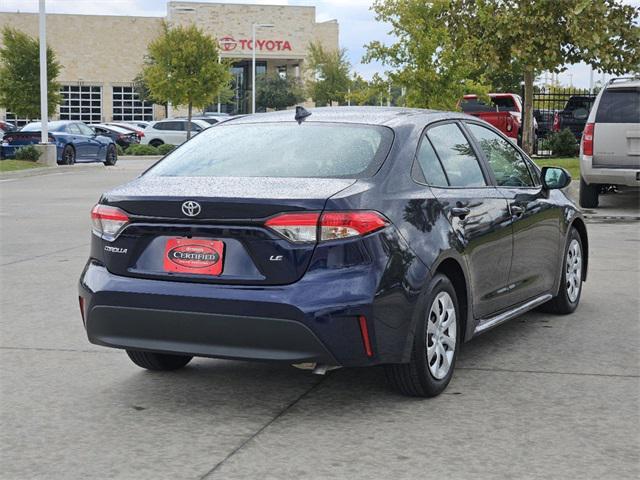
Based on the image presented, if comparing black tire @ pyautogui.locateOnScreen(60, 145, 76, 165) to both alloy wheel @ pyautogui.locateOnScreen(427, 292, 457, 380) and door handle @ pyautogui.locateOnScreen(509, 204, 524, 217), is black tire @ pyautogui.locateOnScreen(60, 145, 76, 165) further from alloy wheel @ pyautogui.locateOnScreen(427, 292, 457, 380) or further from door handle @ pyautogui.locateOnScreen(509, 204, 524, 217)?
alloy wheel @ pyautogui.locateOnScreen(427, 292, 457, 380)

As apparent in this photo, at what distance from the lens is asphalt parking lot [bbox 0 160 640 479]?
4668 millimetres

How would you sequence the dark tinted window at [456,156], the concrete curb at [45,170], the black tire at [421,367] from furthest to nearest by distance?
the concrete curb at [45,170]
the dark tinted window at [456,156]
the black tire at [421,367]

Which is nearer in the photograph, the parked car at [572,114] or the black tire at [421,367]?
the black tire at [421,367]

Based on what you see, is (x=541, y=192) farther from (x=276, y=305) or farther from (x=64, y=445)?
(x=64, y=445)

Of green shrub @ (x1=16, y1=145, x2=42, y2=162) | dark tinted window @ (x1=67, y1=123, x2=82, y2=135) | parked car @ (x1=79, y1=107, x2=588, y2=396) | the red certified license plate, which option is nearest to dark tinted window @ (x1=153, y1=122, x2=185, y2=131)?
dark tinted window @ (x1=67, y1=123, x2=82, y2=135)

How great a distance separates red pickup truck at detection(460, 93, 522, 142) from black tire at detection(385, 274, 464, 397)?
28.2 meters

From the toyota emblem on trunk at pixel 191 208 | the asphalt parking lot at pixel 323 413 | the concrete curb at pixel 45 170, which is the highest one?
the toyota emblem on trunk at pixel 191 208

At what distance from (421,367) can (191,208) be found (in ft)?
4.61

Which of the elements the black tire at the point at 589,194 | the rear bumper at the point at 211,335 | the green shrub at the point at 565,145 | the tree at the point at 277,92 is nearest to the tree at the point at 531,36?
the green shrub at the point at 565,145

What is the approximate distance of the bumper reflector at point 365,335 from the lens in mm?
5230

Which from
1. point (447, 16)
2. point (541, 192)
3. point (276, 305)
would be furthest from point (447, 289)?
point (447, 16)

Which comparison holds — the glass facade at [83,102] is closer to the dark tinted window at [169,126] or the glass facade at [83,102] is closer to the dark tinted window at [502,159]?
the dark tinted window at [169,126]

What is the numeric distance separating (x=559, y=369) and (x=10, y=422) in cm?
310

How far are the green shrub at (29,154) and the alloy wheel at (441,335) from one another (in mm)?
26535
